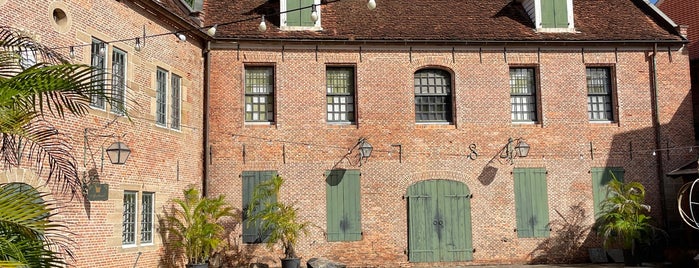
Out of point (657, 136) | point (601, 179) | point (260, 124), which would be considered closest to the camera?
point (260, 124)

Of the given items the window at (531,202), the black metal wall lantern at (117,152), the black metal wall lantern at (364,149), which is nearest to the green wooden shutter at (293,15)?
the black metal wall lantern at (364,149)

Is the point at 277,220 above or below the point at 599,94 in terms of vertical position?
below

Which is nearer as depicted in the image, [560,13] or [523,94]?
[523,94]

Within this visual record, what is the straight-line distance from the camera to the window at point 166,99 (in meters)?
15.6

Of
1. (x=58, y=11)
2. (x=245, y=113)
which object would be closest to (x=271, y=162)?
(x=245, y=113)

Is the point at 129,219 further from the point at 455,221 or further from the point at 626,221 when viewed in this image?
the point at 626,221

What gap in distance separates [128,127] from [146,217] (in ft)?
7.30

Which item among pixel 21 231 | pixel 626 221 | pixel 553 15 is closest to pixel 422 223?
pixel 626 221

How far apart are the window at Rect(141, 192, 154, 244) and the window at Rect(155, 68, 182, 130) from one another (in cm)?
180

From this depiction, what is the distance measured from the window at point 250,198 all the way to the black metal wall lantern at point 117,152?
4.79 m

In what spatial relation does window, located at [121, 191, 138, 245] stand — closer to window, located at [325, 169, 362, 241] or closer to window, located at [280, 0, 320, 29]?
window, located at [325, 169, 362, 241]

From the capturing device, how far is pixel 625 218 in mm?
17281

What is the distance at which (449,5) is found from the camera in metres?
19.9

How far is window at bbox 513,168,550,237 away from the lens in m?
18.2
